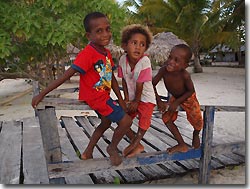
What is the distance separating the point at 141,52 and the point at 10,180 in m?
1.13

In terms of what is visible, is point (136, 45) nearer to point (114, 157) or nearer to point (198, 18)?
point (114, 157)


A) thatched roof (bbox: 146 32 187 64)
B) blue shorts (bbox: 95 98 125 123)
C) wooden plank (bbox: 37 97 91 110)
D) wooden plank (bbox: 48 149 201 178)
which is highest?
thatched roof (bbox: 146 32 187 64)

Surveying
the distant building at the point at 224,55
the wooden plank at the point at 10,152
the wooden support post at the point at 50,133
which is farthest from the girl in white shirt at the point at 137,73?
the distant building at the point at 224,55

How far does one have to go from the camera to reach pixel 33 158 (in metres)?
1.92

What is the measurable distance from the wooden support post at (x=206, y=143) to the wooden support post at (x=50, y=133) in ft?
3.91

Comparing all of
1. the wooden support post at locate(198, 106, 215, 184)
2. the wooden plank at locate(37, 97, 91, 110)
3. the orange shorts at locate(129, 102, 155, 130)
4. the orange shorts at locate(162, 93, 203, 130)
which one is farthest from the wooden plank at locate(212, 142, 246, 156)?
the wooden plank at locate(37, 97, 91, 110)

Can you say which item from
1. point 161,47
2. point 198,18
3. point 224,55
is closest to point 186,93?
point 161,47

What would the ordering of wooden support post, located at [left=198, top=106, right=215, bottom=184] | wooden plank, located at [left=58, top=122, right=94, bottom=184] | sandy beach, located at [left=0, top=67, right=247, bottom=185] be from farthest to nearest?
1. sandy beach, located at [left=0, top=67, right=247, bottom=185]
2. wooden plank, located at [left=58, top=122, right=94, bottom=184]
3. wooden support post, located at [left=198, top=106, right=215, bottom=184]

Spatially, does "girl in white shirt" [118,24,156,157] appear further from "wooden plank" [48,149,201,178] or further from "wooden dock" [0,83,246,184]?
"wooden dock" [0,83,246,184]

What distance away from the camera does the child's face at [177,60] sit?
2.03m

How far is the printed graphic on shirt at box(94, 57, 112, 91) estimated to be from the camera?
182cm

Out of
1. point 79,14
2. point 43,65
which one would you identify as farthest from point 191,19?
point 79,14

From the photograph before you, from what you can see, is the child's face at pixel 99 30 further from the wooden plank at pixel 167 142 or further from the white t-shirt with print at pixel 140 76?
the wooden plank at pixel 167 142

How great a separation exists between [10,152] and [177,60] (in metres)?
1.43
